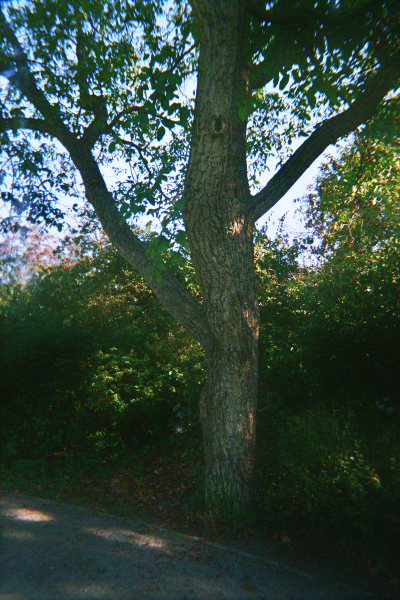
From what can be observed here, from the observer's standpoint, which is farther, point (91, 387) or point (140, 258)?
point (91, 387)

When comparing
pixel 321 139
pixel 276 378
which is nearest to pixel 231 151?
pixel 321 139

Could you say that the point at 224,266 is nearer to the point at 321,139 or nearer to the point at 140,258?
the point at 140,258

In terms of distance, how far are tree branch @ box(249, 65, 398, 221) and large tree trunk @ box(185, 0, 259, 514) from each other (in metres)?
0.31

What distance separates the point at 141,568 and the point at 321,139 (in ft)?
17.4

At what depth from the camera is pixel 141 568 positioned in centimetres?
350

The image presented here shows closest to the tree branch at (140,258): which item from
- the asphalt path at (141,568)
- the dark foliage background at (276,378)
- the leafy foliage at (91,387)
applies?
the dark foliage background at (276,378)

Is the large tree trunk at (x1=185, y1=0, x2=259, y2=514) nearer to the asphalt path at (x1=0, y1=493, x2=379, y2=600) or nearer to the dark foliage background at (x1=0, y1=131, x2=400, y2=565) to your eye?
the dark foliage background at (x1=0, y1=131, x2=400, y2=565)

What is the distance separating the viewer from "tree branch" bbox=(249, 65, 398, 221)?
478cm

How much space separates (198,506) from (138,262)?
11.0 ft

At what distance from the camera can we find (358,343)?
18.2 ft

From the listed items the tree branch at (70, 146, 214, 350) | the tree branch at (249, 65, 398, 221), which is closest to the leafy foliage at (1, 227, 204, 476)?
the tree branch at (70, 146, 214, 350)

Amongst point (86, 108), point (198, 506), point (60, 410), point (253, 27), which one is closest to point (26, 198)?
point (86, 108)

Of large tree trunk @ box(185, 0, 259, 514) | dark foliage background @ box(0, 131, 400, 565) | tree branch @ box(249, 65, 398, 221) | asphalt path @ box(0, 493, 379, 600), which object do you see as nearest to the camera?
asphalt path @ box(0, 493, 379, 600)

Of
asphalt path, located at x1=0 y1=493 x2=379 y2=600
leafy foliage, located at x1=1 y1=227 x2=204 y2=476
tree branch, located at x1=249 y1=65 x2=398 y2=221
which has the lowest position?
asphalt path, located at x1=0 y1=493 x2=379 y2=600
